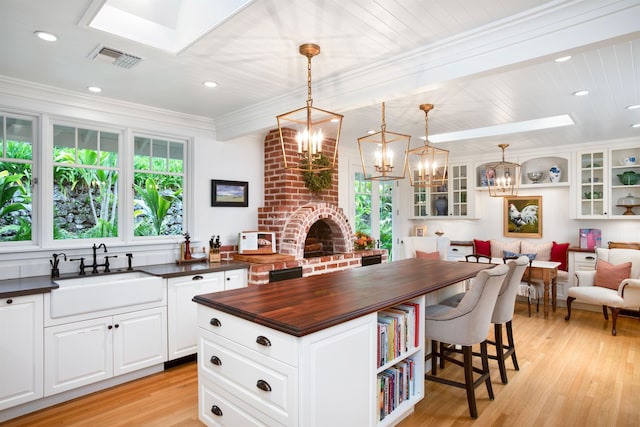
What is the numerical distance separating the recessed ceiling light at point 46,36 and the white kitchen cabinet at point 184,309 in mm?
2014

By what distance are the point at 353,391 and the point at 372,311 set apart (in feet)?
1.34

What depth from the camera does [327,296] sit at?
2232mm

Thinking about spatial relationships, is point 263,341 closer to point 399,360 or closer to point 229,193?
point 399,360

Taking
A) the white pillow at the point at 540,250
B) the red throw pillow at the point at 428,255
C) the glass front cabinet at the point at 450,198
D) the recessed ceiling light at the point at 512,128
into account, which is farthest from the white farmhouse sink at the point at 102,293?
the white pillow at the point at 540,250

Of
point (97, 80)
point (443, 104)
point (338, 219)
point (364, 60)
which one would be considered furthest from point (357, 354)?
point (338, 219)

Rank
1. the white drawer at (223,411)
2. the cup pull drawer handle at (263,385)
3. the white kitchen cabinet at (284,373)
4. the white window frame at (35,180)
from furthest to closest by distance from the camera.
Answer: the white window frame at (35,180) → the white drawer at (223,411) → the cup pull drawer handle at (263,385) → the white kitchen cabinet at (284,373)

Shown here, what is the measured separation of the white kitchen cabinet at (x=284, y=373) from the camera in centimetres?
164

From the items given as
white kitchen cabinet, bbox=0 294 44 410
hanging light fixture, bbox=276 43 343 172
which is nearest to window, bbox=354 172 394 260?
hanging light fixture, bbox=276 43 343 172

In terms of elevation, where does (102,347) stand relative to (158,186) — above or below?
below

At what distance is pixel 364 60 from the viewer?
2674 mm

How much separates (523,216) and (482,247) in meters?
0.86

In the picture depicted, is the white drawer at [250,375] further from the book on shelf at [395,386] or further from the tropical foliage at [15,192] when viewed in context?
the tropical foliage at [15,192]

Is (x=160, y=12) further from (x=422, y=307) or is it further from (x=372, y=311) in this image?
(x=422, y=307)

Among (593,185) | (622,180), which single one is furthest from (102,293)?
(622,180)
